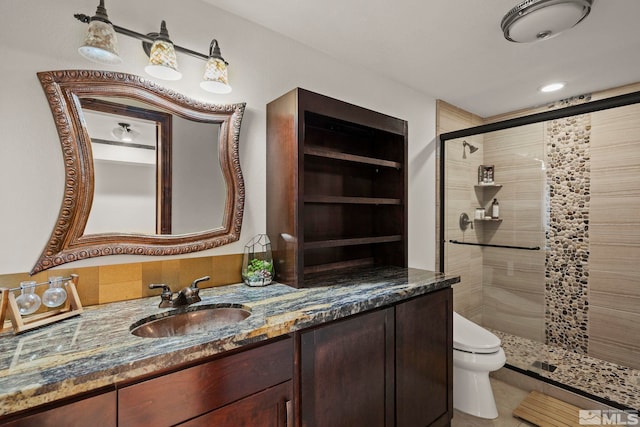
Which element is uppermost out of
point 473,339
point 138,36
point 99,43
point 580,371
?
point 138,36

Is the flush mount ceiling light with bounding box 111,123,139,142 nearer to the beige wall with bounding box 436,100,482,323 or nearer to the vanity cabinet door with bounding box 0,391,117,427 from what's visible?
the vanity cabinet door with bounding box 0,391,117,427

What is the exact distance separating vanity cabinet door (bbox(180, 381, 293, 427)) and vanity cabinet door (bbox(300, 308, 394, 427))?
0.27 feet

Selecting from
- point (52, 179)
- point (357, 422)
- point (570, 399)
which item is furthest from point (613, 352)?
point (52, 179)

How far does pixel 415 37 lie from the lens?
74.0 inches

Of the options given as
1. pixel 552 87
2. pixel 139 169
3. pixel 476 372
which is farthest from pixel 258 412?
pixel 552 87

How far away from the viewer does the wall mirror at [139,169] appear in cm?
125

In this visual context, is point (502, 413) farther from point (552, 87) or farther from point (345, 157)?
point (552, 87)

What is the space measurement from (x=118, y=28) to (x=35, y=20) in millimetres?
271

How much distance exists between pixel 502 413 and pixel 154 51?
2936 millimetres

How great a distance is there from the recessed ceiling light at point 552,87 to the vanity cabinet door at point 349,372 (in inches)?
93.1

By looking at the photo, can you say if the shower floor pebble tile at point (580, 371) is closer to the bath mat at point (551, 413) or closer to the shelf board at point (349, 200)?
the bath mat at point (551, 413)

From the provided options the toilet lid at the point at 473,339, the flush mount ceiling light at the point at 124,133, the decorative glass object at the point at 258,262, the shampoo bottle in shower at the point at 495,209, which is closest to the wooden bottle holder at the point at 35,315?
the flush mount ceiling light at the point at 124,133

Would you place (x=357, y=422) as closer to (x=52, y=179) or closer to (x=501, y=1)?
(x=52, y=179)

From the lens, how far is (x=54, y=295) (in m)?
1.12
